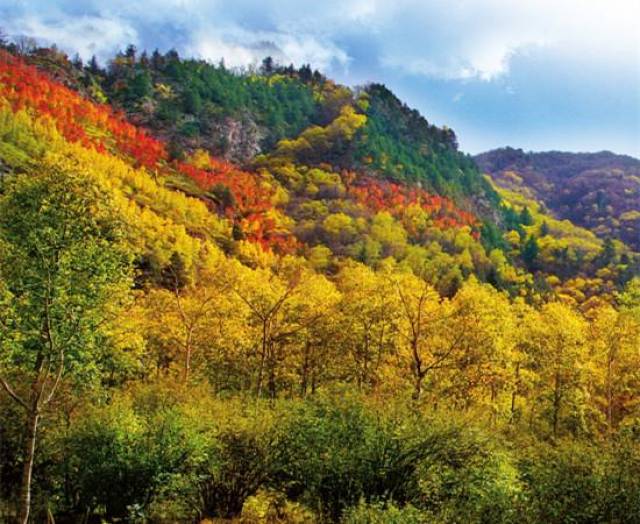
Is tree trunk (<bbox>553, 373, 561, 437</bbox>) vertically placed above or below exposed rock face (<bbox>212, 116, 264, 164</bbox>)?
below

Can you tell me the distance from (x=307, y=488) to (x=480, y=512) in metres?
5.35

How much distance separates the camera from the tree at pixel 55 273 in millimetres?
14914

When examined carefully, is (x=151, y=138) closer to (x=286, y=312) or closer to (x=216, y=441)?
(x=286, y=312)

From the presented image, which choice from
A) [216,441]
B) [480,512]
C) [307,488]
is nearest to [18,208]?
[216,441]

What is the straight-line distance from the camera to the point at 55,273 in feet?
48.5

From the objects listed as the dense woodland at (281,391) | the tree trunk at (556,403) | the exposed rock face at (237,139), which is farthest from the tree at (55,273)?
the exposed rock face at (237,139)

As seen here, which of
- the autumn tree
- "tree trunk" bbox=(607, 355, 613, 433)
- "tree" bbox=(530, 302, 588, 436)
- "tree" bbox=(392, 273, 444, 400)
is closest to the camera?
"tree" bbox=(392, 273, 444, 400)

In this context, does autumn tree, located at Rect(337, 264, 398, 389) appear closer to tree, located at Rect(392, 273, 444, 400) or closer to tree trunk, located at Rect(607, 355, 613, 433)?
tree, located at Rect(392, 273, 444, 400)

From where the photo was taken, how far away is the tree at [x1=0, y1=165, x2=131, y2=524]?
48.9 feet

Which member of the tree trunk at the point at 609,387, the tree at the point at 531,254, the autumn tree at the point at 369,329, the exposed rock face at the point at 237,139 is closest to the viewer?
the tree trunk at the point at 609,387

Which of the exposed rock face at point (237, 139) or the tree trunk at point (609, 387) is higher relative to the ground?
the exposed rock face at point (237, 139)

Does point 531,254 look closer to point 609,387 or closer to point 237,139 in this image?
point 237,139

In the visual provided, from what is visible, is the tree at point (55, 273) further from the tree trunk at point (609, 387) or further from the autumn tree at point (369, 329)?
the tree trunk at point (609, 387)

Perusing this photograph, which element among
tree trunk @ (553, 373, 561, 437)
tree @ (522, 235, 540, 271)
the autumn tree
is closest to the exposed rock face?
tree @ (522, 235, 540, 271)
